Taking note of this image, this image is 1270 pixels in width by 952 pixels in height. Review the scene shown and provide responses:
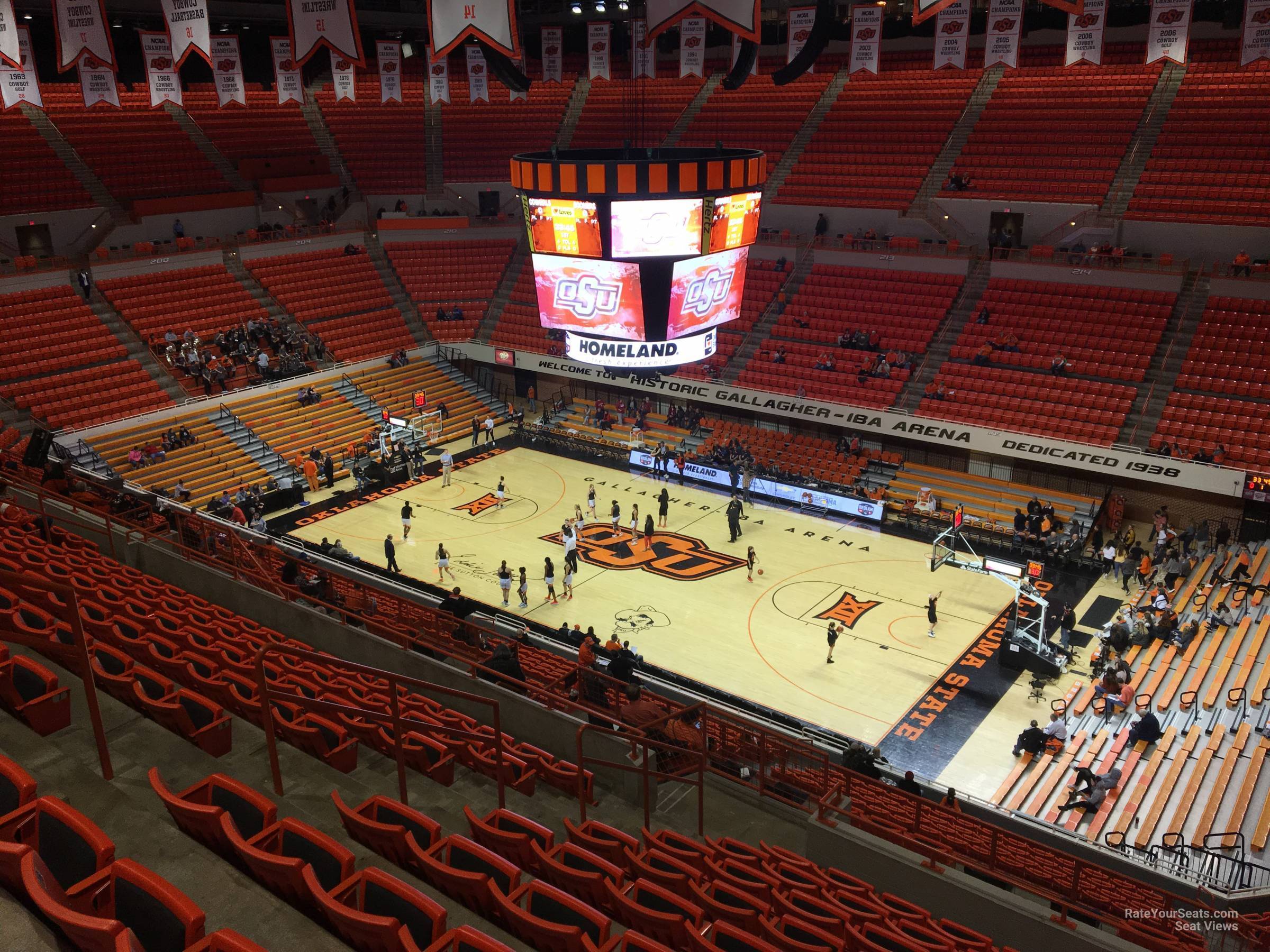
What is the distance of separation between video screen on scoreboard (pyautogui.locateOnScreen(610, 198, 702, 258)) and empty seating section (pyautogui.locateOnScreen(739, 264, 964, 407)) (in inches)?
625

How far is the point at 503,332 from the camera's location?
3912 centimetres

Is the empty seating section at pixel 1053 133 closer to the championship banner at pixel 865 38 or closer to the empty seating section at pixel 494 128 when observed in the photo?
the championship banner at pixel 865 38

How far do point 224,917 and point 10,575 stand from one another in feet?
9.91

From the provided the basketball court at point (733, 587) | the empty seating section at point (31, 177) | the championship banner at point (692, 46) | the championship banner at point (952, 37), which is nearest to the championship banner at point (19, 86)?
the empty seating section at point (31, 177)

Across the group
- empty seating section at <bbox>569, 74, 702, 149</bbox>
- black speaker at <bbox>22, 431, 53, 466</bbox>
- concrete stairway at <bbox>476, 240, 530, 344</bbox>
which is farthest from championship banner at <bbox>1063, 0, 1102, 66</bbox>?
black speaker at <bbox>22, 431, 53, 466</bbox>

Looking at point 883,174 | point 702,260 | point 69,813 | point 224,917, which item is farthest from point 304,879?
point 883,174

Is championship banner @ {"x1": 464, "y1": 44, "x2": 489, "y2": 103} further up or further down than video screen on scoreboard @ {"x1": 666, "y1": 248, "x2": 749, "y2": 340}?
further up

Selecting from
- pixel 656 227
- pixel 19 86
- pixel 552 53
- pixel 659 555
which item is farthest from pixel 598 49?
pixel 656 227

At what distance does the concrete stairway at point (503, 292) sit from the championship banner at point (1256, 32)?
2536 cm

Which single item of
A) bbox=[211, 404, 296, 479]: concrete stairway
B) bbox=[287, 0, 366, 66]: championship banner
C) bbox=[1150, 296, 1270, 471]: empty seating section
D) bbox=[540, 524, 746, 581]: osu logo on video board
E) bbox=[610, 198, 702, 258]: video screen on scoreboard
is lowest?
bbox=[540, 524, 746, 581]: osu logo on video board

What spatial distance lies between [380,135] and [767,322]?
76.3ft

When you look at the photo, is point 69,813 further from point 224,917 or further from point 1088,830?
point 1088,830

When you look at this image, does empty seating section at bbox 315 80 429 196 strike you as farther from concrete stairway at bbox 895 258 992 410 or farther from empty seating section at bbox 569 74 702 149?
concrete stairway at bbox 895 258 992 410

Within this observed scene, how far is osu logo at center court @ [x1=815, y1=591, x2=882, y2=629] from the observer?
22.6 metres
